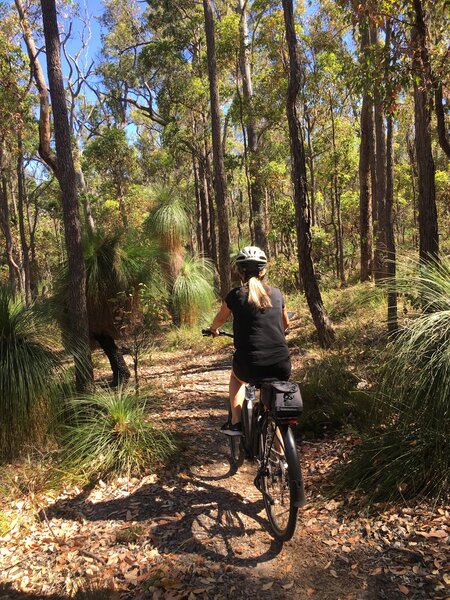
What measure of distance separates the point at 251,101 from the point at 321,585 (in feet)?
55.7

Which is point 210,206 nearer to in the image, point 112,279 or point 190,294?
point 190,294

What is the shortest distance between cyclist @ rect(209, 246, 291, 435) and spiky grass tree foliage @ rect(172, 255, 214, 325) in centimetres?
869

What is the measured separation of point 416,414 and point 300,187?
491 centimetres

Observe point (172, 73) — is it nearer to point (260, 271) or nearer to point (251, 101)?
point (251, 101)

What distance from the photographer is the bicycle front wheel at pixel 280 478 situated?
2879 mm

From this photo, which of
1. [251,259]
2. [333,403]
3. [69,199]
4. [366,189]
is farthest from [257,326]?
[366,189]

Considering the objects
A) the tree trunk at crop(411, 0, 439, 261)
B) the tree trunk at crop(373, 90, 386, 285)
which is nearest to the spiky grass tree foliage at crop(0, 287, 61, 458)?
the tree trunk at crop(411, 0, 439, 261)

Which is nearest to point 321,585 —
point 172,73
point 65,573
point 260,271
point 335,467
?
point 335,467

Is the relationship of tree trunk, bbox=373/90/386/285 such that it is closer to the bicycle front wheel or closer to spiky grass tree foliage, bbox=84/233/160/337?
spiky grass tree foliage, bbox=84/233/160/337

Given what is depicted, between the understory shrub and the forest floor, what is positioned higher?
the understory shrub

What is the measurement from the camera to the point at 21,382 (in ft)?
14.7

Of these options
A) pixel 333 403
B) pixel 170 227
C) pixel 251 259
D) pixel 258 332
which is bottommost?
pixel 333 403

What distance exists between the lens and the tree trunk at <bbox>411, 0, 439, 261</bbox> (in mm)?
5203

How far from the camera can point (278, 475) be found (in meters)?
3.16
